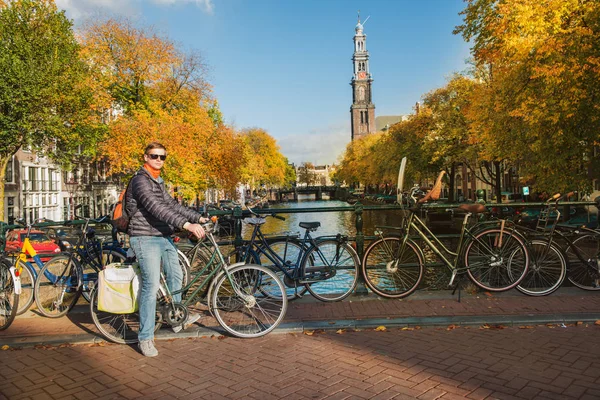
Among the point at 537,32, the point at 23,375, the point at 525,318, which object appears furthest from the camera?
the point at 537,32

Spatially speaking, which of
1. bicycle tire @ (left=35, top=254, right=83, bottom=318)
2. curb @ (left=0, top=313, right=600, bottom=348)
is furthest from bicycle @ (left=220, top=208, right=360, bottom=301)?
bicycle tire @ (left=35, top=254, right=83, bottom=318)

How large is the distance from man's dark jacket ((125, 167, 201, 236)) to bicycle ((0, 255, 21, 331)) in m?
1.88

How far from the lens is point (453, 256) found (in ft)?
21.5

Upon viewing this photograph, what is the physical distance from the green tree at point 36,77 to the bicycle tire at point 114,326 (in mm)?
21527

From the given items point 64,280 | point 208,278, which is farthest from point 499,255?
point 64,280

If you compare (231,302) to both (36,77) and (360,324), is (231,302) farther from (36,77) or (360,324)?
(36,77)

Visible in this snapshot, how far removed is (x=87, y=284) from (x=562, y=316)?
5.56 meters

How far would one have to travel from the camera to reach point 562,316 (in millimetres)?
5551

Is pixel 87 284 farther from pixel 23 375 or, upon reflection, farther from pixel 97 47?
pixel 97 47

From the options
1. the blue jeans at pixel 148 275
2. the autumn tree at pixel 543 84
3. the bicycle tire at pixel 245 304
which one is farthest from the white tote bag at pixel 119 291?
the autumn tree at pixel 543 84

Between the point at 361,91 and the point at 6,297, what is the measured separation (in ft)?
491

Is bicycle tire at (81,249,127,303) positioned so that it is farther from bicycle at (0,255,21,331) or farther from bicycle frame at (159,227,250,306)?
bicycle frame at (159,227,250,306)

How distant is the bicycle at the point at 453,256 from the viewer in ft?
21.1

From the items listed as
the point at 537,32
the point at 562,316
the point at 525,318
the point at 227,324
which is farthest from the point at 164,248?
the point at 537,32
